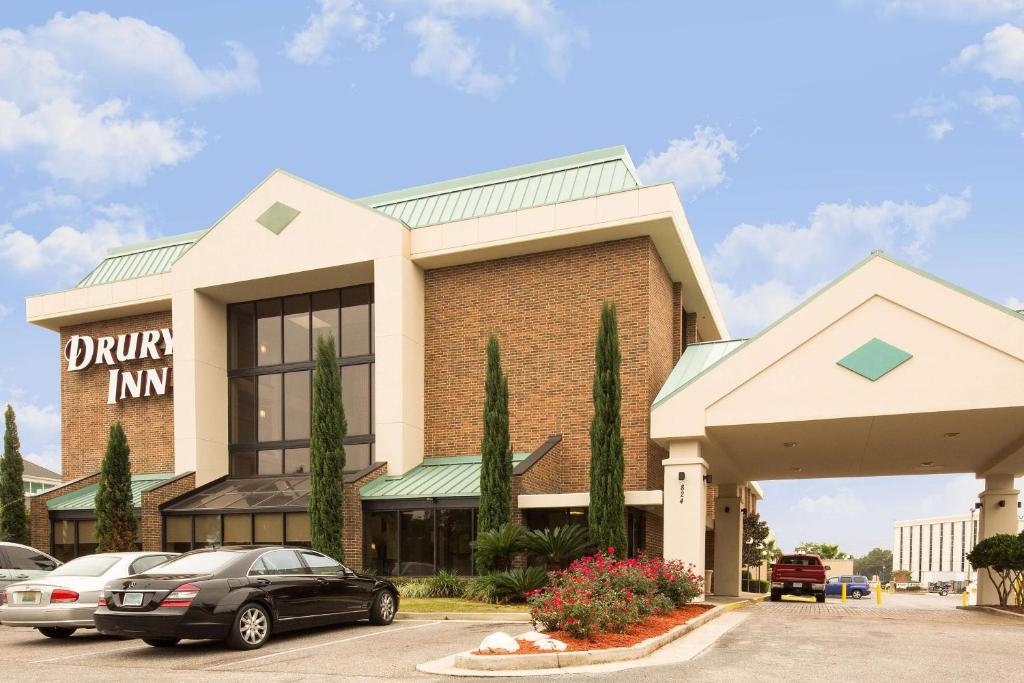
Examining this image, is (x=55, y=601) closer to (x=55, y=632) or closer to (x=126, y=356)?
(x=55, y=632)

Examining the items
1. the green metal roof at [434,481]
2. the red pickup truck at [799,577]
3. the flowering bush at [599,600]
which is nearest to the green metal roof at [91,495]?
the green metal roof at [434,481]

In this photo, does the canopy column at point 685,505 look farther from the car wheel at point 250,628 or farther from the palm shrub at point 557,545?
the car wheel at point 250,628

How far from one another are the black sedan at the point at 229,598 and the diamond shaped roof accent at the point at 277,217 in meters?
15.1

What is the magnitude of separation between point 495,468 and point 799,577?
15.6m

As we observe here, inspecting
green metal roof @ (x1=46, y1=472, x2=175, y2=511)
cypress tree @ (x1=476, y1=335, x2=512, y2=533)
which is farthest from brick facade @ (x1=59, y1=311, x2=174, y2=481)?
cypress tree @ (x1=476, y1=335, x2=512, y2=533)

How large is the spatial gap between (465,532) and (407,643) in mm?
9640

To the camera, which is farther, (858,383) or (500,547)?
(500,547)

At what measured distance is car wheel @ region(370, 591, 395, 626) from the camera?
14078 mm

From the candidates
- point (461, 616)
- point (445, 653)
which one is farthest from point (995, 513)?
point (445, 653)

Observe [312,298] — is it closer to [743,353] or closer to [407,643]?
[743,353]

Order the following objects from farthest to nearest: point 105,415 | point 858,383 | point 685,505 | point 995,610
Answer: point 105,415 < point 995,610 < point 685,505 < point 858,383

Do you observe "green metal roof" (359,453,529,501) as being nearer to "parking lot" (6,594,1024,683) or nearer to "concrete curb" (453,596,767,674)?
"parking lot" (6,594,1024,683)

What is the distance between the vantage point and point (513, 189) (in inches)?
1024

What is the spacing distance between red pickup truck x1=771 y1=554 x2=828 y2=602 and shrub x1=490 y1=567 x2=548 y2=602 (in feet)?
49.0
